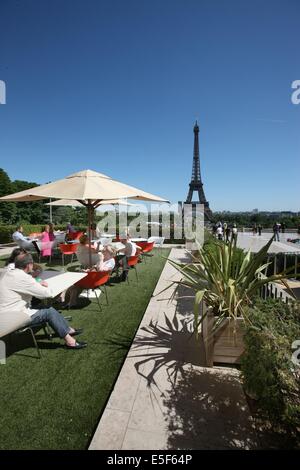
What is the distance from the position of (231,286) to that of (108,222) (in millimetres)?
19473

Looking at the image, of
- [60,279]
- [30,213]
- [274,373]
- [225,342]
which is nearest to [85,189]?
[60,279]

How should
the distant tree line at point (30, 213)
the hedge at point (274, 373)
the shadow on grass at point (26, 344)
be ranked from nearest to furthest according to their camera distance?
the hedge at point (274, 373)
the shadow on grass at point (26, 344)
the distant tree line at point (30, 213)

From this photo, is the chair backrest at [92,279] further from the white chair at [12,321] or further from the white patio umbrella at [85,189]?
the white chair at [12,321]

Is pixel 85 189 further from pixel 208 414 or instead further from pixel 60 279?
pixel 208 414

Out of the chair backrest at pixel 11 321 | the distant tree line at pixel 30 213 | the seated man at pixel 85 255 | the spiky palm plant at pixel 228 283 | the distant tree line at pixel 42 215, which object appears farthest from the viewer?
the distant tree line at pixel 30 213

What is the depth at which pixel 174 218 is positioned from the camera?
20422mm

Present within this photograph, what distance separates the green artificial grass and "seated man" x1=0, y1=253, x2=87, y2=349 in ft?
1.41

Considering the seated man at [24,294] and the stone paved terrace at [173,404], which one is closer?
the stone paved terrace at [173,404]

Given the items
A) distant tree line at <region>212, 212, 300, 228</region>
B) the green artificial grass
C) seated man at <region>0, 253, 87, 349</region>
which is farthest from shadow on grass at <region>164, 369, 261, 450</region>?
distant tree line at <region>212, 212, 300, 228</region>

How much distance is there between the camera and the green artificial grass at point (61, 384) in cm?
212

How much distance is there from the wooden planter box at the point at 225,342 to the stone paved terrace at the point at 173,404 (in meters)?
0.14

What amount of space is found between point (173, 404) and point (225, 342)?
0.95 metres

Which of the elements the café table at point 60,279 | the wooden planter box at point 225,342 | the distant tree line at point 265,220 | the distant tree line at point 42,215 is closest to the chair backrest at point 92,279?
the café table at point 60,279

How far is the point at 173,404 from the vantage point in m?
2.45
